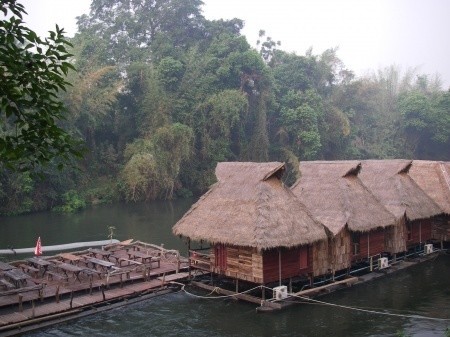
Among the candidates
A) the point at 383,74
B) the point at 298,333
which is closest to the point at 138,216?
the point at 298,333

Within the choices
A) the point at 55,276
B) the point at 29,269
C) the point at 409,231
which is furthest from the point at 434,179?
the point at 29,269

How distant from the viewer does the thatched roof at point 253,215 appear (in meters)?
17.7

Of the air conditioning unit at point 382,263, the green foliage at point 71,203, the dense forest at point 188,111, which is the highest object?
the dense forest at point 188,111

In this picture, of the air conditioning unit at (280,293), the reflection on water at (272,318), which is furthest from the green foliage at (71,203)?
the air conditioning unit at (280,293)

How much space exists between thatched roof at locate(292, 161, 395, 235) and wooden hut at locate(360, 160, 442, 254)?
140 centimetres

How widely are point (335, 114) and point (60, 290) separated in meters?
43.2

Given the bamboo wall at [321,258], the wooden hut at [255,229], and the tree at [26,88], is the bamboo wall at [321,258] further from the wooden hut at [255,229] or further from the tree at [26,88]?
the tree at [26,88]

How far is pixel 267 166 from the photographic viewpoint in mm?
19594

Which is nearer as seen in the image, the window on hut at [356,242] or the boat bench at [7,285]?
the boat bench at [7,285]

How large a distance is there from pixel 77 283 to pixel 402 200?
14.6 metres

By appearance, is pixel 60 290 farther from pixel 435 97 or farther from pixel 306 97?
pixel 435 97

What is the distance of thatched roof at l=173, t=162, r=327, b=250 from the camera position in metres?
17.7

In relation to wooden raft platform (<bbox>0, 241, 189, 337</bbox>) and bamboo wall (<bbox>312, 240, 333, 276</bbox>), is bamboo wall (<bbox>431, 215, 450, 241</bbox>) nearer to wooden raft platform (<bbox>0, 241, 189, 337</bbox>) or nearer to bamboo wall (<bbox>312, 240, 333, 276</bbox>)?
bamboo wall (<bbox>312, 240, 333, 276</bbox>)

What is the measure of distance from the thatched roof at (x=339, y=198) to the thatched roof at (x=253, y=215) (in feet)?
5.64
